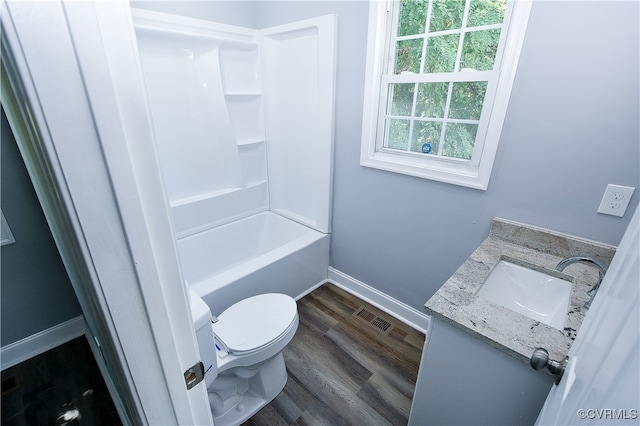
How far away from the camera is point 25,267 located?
62.7 inches

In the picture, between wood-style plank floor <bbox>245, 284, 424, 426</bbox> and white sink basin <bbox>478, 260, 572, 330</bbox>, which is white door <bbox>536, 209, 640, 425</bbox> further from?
wood-style plank floor <bbox>245, 284, 424, 426</bbox>

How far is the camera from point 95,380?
5.30 feet

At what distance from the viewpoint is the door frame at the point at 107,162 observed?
0.32 metres

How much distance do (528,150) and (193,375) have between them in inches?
61.9

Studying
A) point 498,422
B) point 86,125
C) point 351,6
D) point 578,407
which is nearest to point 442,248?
point 498,422

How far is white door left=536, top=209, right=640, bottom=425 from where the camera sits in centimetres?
37

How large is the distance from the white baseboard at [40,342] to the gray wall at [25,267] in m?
0.03

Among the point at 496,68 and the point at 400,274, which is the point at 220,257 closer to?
the point at 400,274

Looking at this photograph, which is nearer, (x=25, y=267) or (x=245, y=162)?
(x=25, y=267)

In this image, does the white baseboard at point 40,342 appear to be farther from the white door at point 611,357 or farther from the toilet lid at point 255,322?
the white door at point 611,357

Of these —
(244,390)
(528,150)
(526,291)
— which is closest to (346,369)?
(244,390)

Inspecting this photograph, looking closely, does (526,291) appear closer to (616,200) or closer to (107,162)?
(616,200)

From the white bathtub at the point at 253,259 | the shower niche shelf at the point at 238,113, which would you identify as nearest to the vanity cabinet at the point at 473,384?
the white bathtub at the point at 253,259

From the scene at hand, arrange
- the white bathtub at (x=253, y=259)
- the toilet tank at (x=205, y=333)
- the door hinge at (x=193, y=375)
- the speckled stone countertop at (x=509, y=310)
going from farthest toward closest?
the white bathtub at (x=253, y=259), the toilet tank at (x=205, y=333), the speckled stone countertop at (x=509, y=310), the door hinge at (x=193, y=375)
